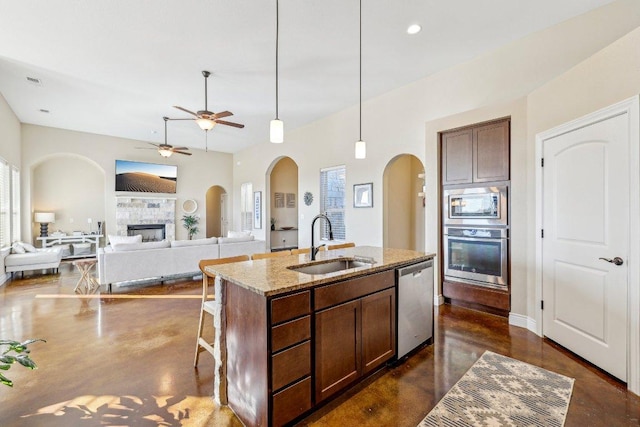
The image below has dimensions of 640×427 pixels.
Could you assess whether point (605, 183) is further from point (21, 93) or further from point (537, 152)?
point (21, 93)

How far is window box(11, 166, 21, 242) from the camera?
6.46 metres

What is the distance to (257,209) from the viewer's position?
9.07m

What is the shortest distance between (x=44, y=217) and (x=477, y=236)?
10069 mm

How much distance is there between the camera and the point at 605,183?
252 centimetres

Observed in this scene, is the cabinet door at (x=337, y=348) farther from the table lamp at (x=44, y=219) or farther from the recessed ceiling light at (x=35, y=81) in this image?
the table lamp at (x=44, y=219)

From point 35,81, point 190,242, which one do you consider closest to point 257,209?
point 190,242

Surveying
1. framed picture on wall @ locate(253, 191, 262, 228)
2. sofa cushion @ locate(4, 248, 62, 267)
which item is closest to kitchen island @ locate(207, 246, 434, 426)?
sofa cushion @ locate(4, 248, 62, 267)

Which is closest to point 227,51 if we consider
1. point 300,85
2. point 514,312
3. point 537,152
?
point 300,85

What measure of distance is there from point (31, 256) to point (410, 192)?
25.5 ft

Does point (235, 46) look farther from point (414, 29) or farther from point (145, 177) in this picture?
point (145, 177)

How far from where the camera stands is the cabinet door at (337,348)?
1.92 metres

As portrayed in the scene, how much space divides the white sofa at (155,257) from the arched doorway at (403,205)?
3.16m

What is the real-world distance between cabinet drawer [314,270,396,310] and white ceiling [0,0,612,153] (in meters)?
2.71

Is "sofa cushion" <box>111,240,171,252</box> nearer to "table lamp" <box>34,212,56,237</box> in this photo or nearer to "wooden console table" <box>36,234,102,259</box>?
"wooden console table" <box>36,234,102,259</box>
